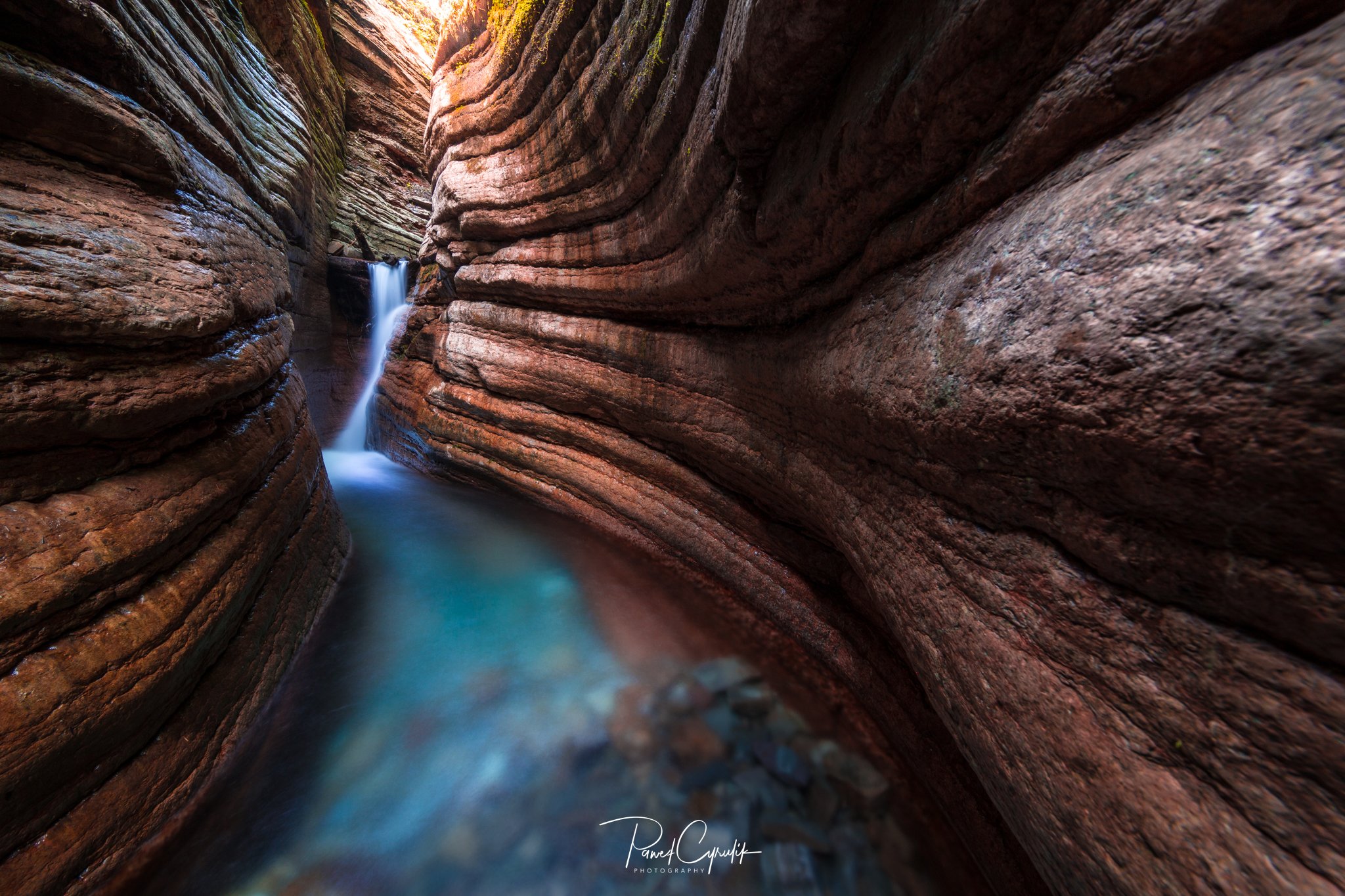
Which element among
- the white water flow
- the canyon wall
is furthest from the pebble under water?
the canyon wall

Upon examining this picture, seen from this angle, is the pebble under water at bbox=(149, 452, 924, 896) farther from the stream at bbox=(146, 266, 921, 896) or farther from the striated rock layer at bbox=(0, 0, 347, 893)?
the striated rock layer at bbox=(0, 0, 347, 893)

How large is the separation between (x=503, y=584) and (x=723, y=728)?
8.24ft

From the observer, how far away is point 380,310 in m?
10.2

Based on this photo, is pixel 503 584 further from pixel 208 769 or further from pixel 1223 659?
pixel 1223 659

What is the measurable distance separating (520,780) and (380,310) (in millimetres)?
11085

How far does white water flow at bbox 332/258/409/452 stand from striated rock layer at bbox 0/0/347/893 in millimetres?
6628

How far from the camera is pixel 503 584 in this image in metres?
4.21

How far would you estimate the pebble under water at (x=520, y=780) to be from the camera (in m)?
2.07

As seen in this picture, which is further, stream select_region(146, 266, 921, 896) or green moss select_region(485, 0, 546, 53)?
green moss select_region(485, 0, 546, 53)

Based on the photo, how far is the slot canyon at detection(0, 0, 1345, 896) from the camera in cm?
94

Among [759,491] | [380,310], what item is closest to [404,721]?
[759,491]

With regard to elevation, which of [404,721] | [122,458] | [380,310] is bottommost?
[404,721]

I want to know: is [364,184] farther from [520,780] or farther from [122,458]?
[520,780]

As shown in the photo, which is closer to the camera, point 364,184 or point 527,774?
point 527,774
